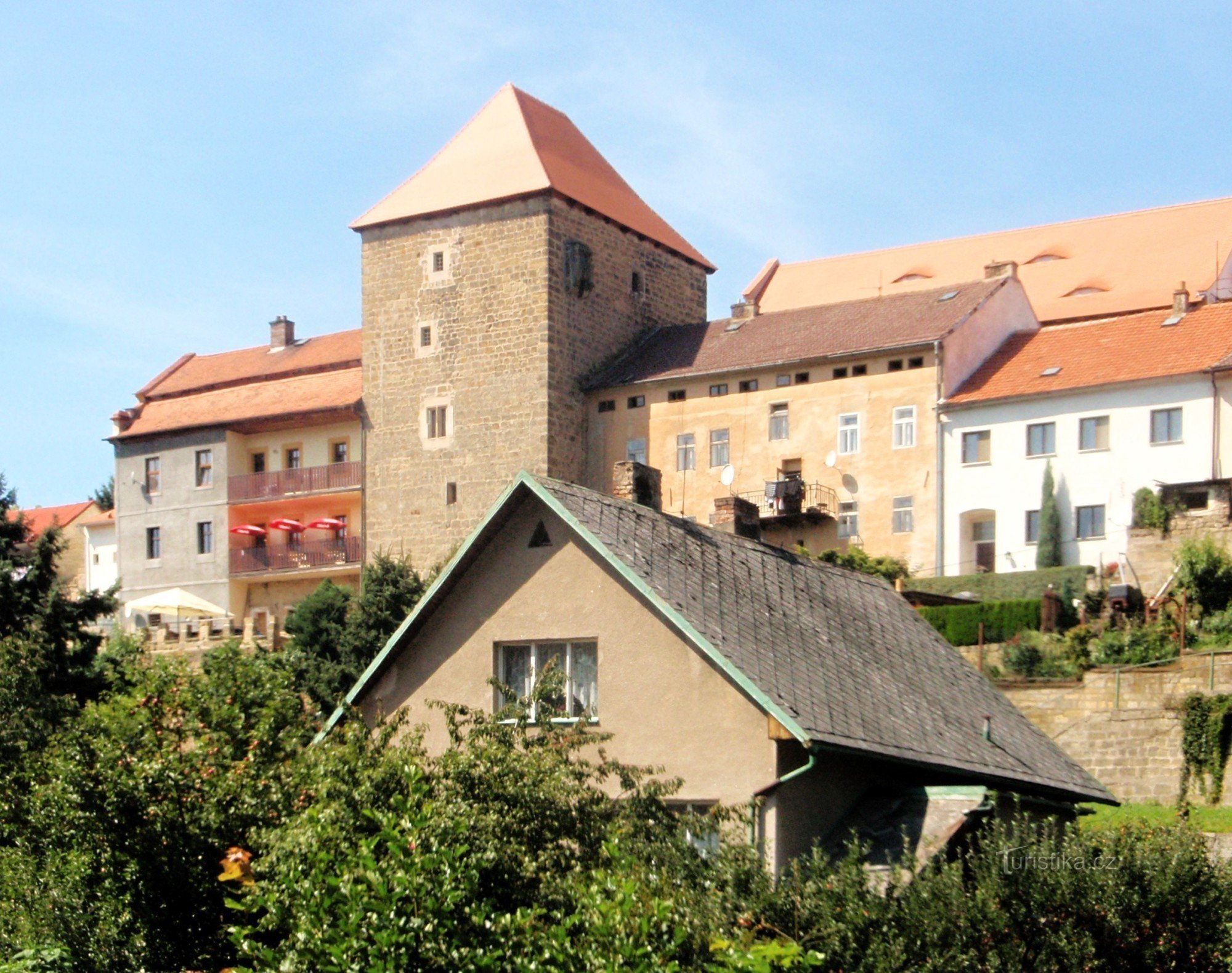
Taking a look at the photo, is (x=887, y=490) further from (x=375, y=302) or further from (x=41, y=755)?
(x=41, y=755)

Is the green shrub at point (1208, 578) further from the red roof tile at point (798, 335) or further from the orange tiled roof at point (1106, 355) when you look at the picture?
the red roof tile at point (798, 335)

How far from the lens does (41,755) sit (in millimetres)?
18234

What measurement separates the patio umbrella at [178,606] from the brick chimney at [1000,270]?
22.0 metres

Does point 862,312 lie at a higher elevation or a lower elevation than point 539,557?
higher

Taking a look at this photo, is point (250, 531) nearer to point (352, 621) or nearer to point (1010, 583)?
point (352, 621)

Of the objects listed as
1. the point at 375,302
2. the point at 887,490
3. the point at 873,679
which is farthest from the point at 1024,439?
the point at 873,679

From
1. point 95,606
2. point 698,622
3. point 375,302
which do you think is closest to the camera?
point 698,622

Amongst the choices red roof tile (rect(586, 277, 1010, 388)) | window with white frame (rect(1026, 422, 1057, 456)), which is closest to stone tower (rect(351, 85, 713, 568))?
red roof tile (rect(586, 277, 1010, 388))

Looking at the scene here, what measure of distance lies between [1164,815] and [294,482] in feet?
115

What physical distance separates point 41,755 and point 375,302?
42219 millimetres

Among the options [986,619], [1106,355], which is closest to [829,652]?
[986,619]

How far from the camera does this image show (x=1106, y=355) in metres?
49.9

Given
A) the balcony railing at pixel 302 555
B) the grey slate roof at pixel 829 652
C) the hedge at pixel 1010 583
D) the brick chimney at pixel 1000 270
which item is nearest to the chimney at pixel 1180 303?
the brick chimney at pixel 1000 270

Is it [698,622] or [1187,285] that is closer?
[698,622]
